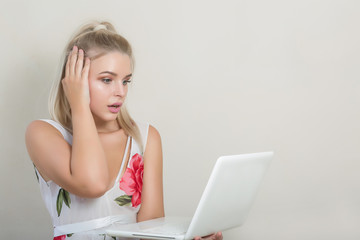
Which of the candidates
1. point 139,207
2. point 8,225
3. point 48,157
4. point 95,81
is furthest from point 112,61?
point 8,225

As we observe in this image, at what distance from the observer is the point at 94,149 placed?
1715 mm

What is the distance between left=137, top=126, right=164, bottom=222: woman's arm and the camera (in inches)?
75.4

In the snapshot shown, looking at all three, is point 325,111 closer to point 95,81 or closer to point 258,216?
point 258,216

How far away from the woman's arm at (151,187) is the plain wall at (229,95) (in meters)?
0.60

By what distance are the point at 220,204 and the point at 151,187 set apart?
1.62 ft

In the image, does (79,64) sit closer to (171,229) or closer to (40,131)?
(40,131)

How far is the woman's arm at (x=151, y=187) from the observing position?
6.28 ft

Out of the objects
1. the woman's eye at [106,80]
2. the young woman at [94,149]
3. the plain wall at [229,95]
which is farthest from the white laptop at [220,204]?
the plain wall at [229,95]

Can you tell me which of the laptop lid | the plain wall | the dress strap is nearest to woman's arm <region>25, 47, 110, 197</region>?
the dress strap

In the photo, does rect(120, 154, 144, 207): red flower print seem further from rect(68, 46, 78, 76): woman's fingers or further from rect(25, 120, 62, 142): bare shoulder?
rect(68, 46, 78, 76): woman's fingers

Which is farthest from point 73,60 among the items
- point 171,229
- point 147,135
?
point 171,229

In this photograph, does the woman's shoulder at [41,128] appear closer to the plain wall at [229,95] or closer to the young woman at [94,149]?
the young woman at [94,149]

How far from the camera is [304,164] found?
2.48 metres

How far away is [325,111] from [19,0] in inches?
62.6
